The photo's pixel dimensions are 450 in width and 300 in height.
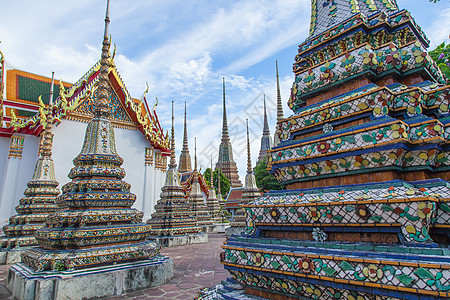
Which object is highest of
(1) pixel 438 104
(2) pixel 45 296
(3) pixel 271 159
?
(1) pixel 438 104

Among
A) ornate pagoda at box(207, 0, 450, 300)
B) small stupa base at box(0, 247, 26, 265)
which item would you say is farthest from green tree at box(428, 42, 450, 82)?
small stupa base at box(0, 247, 26, 265)

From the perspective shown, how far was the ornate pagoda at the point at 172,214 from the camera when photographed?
34.1 feet

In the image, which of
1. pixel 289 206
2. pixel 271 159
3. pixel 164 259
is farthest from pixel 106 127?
pixel 289 206

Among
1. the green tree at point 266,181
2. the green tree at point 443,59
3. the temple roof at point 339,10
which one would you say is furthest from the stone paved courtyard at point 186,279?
the green tree at point 266,181

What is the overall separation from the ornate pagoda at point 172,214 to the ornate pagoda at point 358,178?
315 inches

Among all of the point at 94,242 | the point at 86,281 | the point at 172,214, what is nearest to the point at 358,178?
the point at 86,281

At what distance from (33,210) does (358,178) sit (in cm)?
791

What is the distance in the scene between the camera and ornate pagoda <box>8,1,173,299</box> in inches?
148

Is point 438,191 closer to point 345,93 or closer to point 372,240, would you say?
point 372,240

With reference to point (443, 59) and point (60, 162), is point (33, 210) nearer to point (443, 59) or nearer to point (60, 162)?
point (60, 162)

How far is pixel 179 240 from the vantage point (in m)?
10.2

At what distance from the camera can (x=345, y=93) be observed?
2717mm

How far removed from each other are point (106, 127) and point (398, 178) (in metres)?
4.79

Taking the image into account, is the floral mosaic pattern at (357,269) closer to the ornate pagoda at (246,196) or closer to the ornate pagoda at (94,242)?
the ornate pagoda at (94,242)
